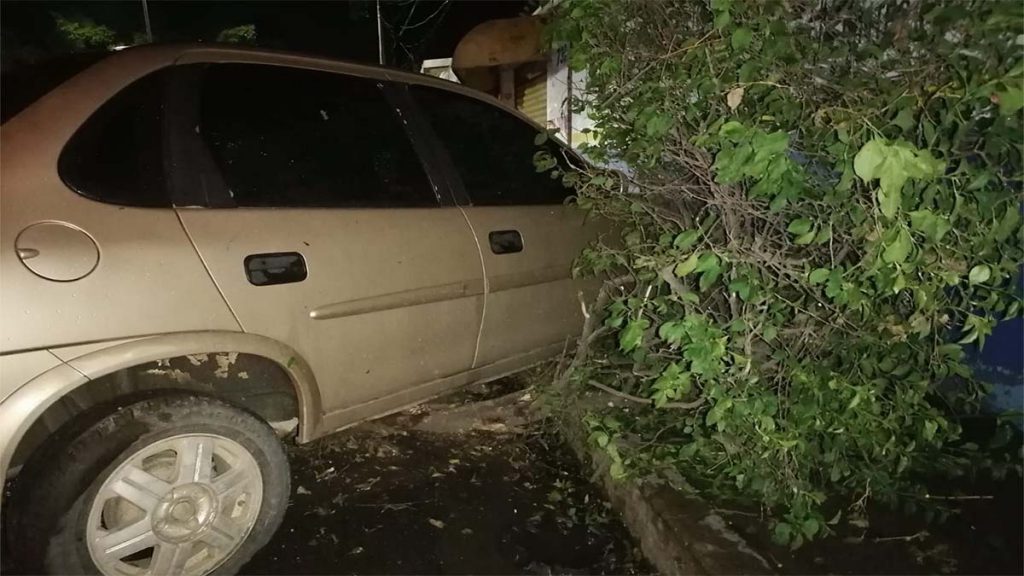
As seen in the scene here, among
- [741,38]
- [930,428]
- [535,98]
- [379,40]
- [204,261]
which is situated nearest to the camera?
[741,38]

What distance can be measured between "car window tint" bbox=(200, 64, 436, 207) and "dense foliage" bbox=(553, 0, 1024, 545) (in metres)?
0.83

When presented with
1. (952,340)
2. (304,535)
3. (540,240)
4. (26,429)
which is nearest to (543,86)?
(540,240)

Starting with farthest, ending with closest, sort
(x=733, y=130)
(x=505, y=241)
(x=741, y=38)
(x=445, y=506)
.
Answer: (x=505, y=241)
(x=445, y=506)
(x=741, y=38)
(x=733, y=130)

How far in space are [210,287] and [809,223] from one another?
6.21 feet

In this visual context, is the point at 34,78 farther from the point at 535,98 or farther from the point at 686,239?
the point at 535,98

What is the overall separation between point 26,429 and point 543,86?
20.4 feet

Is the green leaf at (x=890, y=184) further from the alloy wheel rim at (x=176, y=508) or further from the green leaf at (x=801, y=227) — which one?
the alloy wheel rim at (x=176, y=508)

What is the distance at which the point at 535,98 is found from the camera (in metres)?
7.46

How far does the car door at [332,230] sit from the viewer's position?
216 cm

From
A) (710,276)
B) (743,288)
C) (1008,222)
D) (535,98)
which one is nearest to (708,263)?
(710,276)

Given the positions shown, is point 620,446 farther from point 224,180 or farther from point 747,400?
point 224,180

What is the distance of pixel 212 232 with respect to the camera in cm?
208

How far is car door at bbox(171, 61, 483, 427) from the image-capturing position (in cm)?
216

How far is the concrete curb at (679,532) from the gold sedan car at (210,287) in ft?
2.95
